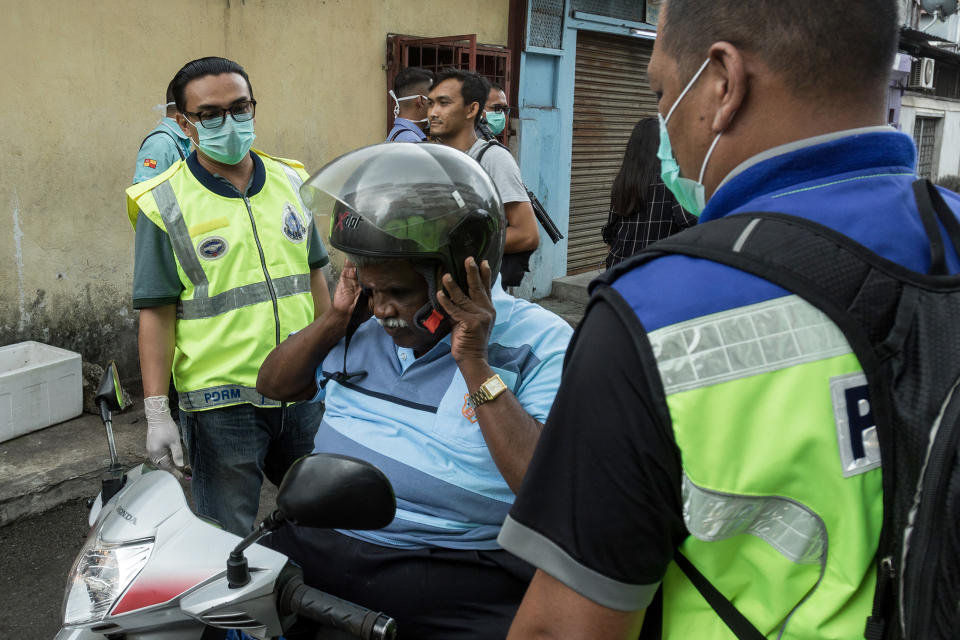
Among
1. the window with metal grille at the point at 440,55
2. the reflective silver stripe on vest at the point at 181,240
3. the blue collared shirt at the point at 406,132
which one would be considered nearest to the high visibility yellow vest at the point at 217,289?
the reflective silver stripe on vest at the point at 181,240

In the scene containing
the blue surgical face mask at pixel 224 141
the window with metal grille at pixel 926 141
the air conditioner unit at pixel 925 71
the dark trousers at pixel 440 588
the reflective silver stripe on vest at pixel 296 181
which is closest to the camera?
the dark trousers at pixel 440 588

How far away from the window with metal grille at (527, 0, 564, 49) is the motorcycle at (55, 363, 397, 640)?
728 centimetres

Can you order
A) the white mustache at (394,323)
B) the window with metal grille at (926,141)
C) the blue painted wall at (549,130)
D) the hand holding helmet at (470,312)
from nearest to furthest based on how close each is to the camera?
1. the hand holding helmet at (470,312)
2. the white mustache at (394,323)
3. the blue painted wall at (549,130)
4. the window with metal grille at (926,141)

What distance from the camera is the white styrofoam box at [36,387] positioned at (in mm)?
4291

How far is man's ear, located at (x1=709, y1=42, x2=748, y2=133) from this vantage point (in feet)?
3.13

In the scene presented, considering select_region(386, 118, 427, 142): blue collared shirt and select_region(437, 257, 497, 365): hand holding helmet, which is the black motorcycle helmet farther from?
select_region(386, 118, 427, 142): blue collared shirt

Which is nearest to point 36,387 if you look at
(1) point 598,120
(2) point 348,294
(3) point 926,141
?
(2) point 348,294

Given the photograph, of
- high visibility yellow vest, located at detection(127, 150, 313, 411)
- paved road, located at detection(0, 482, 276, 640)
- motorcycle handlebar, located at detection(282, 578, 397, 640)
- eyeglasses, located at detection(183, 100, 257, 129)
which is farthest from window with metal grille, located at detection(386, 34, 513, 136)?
motorcycle handlebar, located at detection(282, 578, 397, 640)

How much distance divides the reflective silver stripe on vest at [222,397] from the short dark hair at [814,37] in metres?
2.00

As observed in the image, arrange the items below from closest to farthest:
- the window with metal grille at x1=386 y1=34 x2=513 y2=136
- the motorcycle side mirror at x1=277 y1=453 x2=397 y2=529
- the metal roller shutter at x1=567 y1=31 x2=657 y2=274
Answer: the motorcycle side mirror at x1=277 y1=453 x2=397 y2=529
the window with metal grille at x1=386 y1=34 x2=513 y2=136
the metal roller shutter at x1=567 y1=31 x2=657 y2=274

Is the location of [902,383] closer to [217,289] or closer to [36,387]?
[217,289]

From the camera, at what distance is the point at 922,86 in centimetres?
1577

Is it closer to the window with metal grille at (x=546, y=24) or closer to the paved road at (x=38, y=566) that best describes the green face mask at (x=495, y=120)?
the window with metal grille at (x=546, y=24)

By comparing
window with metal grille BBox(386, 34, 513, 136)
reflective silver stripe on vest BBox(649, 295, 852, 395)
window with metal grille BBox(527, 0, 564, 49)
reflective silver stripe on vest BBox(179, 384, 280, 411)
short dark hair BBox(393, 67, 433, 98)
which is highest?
window with metal grille BBox(527, 0, 564, 49)
